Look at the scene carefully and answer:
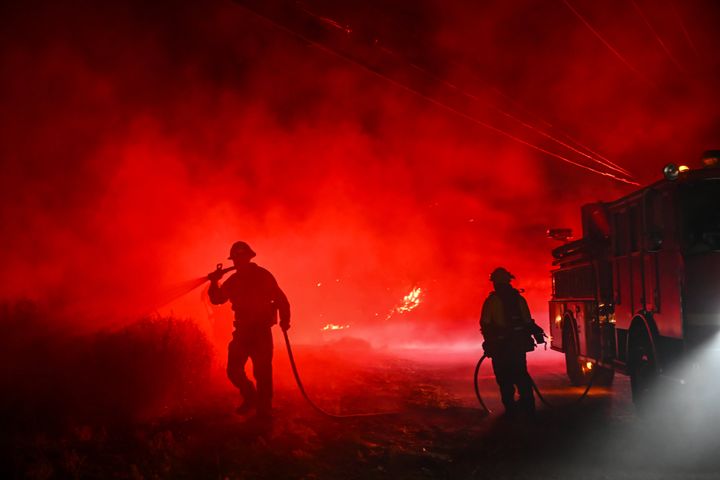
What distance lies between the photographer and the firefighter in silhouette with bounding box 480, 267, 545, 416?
869 cm

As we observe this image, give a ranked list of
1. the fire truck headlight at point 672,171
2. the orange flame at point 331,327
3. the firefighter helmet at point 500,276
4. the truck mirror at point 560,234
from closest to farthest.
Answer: the fire truck headlight at point 672,171, the firefighter helmet at point 500,276, the truck mirror at point 560,234, the orange flame at point 331,327

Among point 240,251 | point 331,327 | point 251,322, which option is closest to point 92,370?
point 251,322

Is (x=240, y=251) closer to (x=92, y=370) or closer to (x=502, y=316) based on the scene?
(x=92, y=370)

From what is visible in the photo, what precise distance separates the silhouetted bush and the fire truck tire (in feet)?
19.1

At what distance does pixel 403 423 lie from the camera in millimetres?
8336

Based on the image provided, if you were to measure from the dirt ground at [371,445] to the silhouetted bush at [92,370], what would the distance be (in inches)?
17.6

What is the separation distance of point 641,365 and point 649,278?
1.17 metres

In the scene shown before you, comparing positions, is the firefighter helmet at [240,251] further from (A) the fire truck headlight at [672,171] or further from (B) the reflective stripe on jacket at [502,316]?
(A) the fire truck headlight at [672,171]

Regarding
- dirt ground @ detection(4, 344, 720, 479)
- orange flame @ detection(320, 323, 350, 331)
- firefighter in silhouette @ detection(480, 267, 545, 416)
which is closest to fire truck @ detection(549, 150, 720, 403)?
dirt ground @ detection(4, 344, 720, 479)

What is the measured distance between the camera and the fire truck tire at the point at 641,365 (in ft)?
27.1

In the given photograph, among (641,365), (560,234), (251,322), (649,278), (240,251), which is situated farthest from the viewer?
(560,234)

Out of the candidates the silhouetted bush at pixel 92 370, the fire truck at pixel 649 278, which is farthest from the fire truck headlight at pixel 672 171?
the silhouetted bush at pixel 92 370

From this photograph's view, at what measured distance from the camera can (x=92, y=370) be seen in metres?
7.79

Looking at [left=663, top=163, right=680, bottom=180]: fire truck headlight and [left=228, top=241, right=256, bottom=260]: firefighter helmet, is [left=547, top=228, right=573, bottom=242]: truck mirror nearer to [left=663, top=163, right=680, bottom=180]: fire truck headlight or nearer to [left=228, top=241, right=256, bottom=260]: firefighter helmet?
[left=663, top=163, right=680, bottom=180]: fire truck headlight
